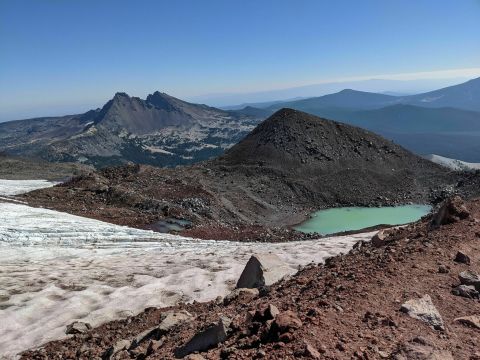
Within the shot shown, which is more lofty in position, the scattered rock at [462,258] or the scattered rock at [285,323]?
the scattered rock at [285,323]

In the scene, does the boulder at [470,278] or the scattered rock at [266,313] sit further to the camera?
the boulder at [470,278]

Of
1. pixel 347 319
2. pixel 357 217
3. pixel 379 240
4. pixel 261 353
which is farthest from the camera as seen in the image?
pixel 357 217

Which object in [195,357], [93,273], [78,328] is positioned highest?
[195,357]

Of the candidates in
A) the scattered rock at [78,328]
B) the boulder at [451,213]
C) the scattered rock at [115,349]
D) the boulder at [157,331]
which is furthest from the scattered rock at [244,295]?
the boulder at [451,213]

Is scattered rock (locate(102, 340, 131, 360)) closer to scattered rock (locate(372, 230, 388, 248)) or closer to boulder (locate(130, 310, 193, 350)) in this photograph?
boulder (locate(130, 310, 193, 350))

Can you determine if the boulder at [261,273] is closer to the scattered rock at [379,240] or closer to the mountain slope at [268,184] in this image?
the scattered rock at [379,240]

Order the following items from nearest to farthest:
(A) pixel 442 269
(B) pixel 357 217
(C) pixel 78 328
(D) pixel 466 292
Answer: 1. (D) pixel 466 292
2. (A) pixel 442 269
3. (C) pixel 78 328
4. (B) pixel 357 217

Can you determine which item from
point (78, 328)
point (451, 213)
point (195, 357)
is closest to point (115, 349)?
point (78, 328)

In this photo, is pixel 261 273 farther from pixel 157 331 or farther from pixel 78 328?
pixel 78 328
